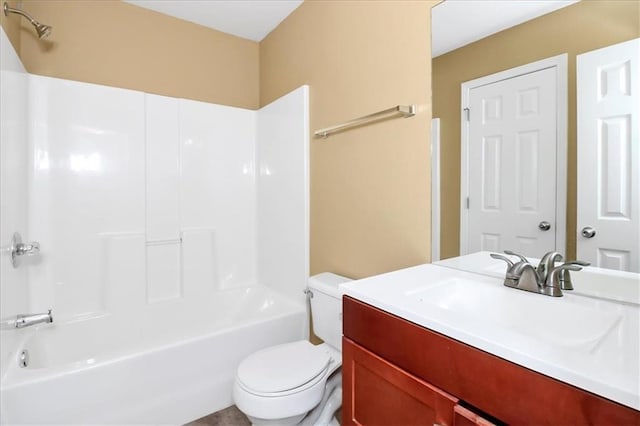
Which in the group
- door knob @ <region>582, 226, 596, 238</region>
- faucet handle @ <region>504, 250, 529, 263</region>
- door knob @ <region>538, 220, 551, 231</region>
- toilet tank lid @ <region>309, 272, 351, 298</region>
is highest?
door knob @ <region>538, 220, 551, 231</region>

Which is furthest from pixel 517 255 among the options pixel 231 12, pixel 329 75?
pixel 231 12

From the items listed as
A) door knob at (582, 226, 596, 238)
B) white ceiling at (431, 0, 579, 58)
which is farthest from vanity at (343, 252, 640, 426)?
white ceiling at (431, 0, 579, 58)

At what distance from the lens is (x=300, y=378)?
1336 millimetres

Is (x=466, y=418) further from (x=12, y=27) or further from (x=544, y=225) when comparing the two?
(x=12, y=27)

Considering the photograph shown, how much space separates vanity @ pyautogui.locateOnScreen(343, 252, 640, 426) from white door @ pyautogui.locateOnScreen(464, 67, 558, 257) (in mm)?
133

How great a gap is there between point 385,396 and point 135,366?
4.12ft

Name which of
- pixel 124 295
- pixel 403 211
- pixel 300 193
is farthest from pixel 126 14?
pixel 403 211

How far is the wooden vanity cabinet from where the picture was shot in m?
0.55

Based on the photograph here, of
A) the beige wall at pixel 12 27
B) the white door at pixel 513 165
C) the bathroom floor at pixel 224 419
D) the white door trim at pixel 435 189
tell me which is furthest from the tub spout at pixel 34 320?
the white door at pixel 513 165

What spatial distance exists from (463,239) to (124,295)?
7.00 ft

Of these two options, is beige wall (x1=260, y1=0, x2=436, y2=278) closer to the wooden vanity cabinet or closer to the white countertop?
the white countertop

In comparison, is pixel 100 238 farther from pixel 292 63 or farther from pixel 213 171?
pixel 292 63

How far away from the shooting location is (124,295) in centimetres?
212

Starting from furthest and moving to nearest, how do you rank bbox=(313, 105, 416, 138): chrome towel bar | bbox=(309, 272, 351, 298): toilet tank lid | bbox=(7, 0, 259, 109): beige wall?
bbox=(7, 0, 259, 109): beige wall → bbox=(309, 272, 351, 298): toilet tank lid → bbox=(313, 105, 416, 138): chrome towel bar
